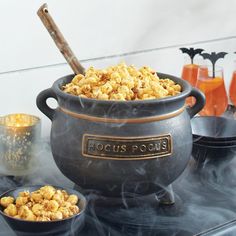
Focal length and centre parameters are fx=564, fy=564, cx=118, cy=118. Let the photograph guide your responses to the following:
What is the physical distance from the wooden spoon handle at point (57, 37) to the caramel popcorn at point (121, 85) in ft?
0.19

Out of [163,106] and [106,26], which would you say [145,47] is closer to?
[106,26]

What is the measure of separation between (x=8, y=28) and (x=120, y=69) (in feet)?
1.38

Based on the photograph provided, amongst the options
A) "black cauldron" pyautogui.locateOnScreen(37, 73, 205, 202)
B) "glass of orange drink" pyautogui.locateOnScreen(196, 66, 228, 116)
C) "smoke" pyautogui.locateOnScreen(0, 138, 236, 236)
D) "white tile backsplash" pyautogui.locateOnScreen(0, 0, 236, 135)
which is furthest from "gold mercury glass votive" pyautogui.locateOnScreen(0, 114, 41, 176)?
"glass of orange drink" pyautogui.locateOnScreen(196, 66, 228, 116)

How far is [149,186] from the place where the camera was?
3.92 feet

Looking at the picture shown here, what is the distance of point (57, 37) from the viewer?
1.31 metres

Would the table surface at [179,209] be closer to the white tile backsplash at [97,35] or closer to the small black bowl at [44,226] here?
the small black bowl at [44,226]

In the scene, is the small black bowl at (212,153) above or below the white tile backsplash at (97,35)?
below

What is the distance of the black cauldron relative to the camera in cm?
113

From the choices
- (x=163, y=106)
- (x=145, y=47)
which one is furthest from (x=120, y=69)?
(x=145, y=47)

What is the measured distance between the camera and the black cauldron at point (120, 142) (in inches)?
44.4

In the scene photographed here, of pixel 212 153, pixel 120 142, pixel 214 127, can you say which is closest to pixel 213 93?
pixel 214 127

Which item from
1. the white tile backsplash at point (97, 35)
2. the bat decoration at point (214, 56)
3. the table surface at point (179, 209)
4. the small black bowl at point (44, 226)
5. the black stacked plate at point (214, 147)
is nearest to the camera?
the small black bowl at point (44, 226)

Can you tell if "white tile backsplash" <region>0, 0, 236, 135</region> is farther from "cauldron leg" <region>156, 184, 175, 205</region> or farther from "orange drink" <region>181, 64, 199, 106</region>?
"cauldron leg" <region>156, 184, 175, 205</region>

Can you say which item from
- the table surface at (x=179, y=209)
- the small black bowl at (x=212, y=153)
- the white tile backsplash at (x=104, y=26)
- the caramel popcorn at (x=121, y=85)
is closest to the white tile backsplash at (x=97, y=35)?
the white tile backsplash at (x=104, y=26)
